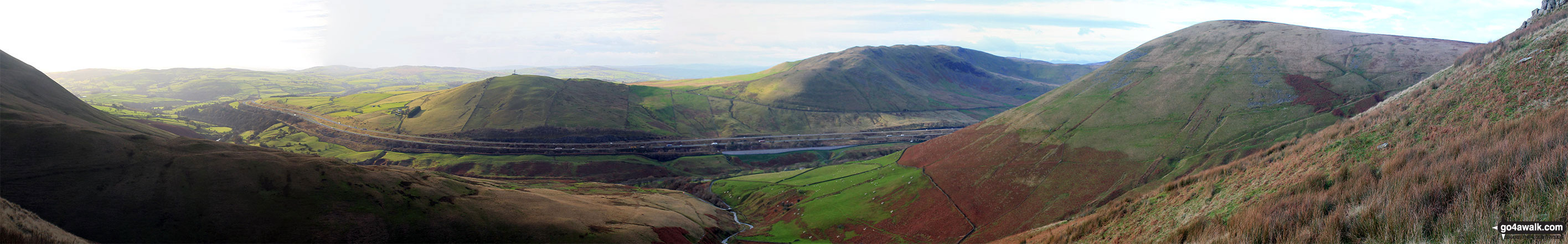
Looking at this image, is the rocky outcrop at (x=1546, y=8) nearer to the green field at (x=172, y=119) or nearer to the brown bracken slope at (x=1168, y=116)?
the brown bracken slope at (x=1168, y=116)

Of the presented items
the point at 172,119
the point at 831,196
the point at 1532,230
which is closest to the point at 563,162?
the point at 831,196

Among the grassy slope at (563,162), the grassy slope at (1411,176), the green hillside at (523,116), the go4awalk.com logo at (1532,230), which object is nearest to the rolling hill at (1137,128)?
the grassy slope at (1411,176)

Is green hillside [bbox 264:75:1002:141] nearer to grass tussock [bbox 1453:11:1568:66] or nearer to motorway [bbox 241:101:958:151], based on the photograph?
motorway [bbox 241:101:958:151]

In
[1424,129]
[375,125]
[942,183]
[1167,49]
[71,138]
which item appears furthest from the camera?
[375,125]

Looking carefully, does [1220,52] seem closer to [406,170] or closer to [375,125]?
[406,170]

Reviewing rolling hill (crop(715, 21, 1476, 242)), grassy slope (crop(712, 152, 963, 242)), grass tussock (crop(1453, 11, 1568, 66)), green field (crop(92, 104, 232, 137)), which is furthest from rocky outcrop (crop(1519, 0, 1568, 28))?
green field (crop(92, 104, 232, 137))

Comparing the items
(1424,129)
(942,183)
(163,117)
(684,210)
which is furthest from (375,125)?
(1424,129)

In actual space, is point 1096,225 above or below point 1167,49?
below
